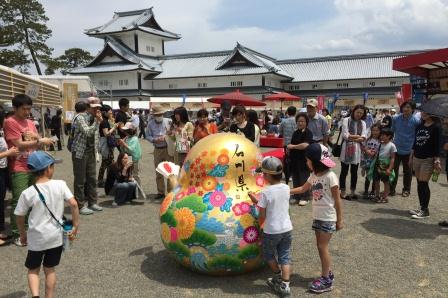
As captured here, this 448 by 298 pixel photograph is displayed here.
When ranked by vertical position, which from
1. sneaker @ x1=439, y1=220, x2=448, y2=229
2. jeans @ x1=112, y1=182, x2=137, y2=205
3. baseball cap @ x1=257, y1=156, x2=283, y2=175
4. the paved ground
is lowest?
the paved ground

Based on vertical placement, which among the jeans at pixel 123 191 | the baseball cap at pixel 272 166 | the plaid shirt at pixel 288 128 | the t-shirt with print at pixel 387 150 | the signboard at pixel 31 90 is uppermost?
the signboard at pixel 31 90

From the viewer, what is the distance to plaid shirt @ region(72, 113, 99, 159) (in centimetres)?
608

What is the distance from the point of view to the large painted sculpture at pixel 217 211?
3820mm

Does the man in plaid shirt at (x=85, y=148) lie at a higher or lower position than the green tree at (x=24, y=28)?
lower

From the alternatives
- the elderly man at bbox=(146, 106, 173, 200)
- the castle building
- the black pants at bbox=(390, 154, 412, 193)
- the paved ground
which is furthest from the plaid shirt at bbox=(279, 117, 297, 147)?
the castle building

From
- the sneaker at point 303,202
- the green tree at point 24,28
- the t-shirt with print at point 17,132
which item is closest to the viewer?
the t-shirt with print at point 17,132

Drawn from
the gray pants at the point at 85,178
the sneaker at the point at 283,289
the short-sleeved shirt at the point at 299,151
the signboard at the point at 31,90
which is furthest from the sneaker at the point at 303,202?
the signboard at the point at 31,90

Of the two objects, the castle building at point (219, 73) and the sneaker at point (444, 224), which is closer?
the sneaker at point (444, 224)

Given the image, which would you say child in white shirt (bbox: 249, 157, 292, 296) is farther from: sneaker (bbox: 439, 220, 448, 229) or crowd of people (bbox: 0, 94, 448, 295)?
sneaker (bbox: 439, 220, 448, 229)

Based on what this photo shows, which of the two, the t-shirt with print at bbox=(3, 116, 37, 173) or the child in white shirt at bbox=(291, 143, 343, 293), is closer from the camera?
the child in white shirt at bbox=(291, 143, 343, 293)

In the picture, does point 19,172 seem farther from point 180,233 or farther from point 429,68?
point 429,68

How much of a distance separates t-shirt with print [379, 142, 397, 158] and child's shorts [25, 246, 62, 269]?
19.8 feet

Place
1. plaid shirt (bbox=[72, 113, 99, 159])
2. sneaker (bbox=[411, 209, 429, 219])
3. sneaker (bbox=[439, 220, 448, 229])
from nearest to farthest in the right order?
sneaker (bbox=[439, 220, 448, 229])
plaid shirt (bbox=[72, 113, 99, 159])
sneaker (bbox=[411, 209, 429, 219])

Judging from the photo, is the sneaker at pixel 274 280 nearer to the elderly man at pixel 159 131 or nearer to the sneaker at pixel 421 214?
the sneaker at pixel 421 214
